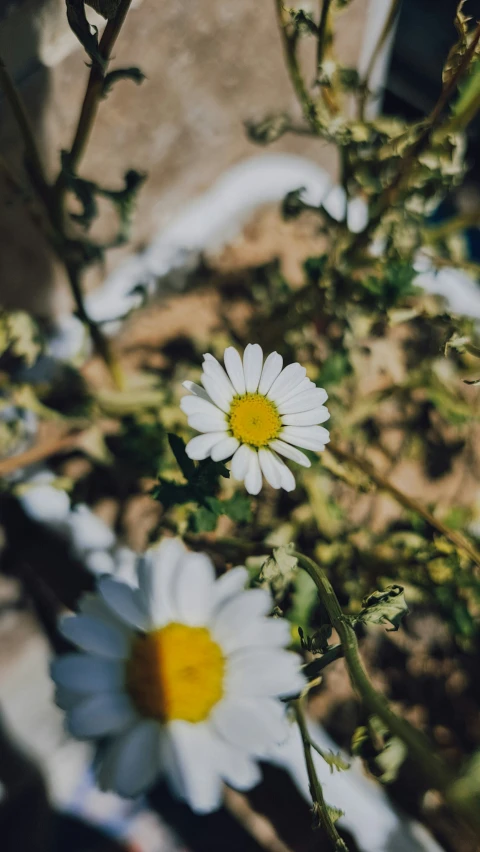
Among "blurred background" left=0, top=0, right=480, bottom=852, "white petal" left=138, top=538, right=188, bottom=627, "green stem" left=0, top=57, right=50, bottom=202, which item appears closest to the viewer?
"white petal" left=138, top=538, right=188, bottom=627

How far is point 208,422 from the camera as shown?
0.53 metres

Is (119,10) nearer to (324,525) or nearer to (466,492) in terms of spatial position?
(324,525)

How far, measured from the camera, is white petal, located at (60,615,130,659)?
473mm

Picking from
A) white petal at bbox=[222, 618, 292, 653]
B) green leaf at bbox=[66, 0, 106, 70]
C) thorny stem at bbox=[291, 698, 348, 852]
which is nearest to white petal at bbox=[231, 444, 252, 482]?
white petal at bbox=[222, 618, 292, 653]

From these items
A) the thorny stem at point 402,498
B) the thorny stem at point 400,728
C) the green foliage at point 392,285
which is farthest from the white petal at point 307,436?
the green foliage at point 392,285

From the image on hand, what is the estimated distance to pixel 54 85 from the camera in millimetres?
812

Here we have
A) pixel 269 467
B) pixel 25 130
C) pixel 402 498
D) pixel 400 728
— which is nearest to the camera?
pixel 400 728

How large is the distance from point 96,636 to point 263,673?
4.8 inches

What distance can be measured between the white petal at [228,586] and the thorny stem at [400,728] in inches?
2.9

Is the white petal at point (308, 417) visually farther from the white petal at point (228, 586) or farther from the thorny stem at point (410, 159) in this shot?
the thorny stem at point (410, 159)

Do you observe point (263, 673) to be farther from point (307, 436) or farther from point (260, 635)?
point (307, 436)

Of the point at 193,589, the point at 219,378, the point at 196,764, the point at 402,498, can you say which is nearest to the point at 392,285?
the point at 402,498

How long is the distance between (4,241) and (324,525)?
0.59 metres

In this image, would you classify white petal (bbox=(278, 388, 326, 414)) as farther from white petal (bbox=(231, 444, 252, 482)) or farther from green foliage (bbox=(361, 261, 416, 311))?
green foliage (bbox=(361, 261, 416, 311))
